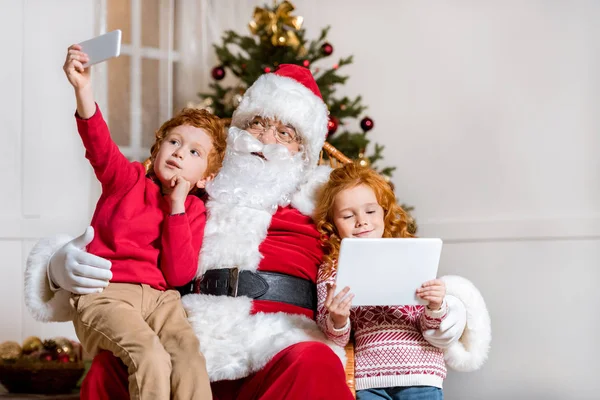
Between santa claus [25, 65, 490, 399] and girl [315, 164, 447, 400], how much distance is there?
0.06m

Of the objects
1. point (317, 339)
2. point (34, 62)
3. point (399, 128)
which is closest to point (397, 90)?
point (399, 128)

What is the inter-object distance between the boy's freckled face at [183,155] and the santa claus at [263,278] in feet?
0.66

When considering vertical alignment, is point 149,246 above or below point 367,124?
below

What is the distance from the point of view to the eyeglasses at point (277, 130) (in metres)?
2.93

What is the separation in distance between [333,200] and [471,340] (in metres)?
0.66

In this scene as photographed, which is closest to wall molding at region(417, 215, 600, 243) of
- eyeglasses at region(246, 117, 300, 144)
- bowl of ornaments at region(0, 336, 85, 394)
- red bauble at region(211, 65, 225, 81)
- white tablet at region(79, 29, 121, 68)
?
red bauble at region(211, 65, 225, 81)

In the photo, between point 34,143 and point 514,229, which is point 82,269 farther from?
point 514,229

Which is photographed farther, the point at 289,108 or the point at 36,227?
the point at 36,227

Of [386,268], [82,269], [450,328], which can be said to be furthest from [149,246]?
[450,328]

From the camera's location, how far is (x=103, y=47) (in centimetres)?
215

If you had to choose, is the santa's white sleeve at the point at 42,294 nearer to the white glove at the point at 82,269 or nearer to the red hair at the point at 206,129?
the white glove at the point at 82,269

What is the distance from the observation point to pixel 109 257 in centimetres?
235

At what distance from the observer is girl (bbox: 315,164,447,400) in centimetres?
240

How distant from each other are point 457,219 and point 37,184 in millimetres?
2276
